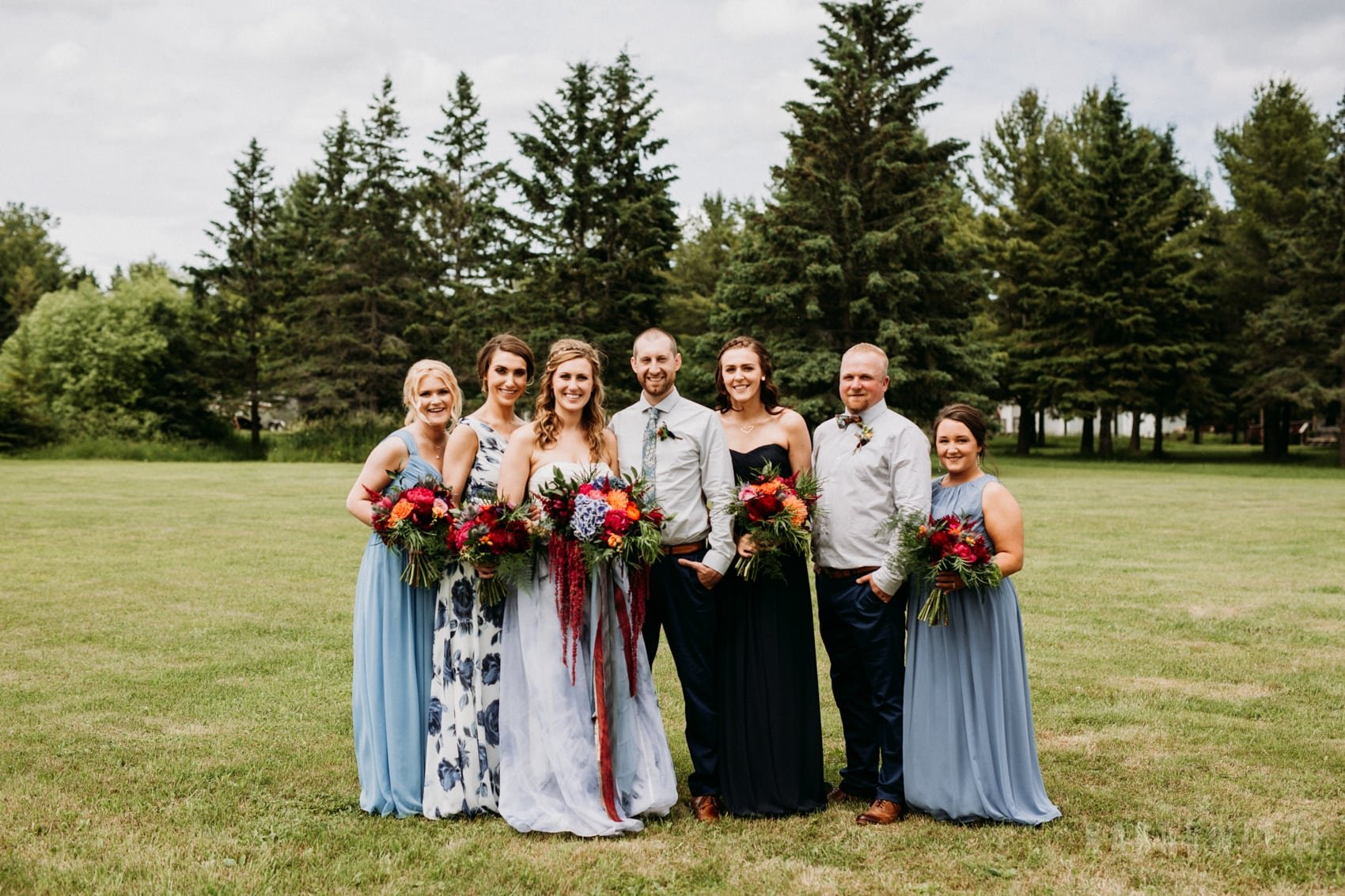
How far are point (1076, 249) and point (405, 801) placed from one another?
143 feet

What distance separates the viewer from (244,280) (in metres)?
54.0

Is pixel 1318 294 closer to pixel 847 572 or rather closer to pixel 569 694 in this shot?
pixel 847 572

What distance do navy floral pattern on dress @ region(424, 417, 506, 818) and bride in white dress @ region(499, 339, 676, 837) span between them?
0.10 meters

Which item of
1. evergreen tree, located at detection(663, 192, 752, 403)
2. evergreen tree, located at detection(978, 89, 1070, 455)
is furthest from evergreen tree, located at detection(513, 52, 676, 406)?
evergreen tree, located at detection(978, 89, 1070, 455)

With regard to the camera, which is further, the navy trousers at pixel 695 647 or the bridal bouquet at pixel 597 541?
the navy trousers at pixel 695 647

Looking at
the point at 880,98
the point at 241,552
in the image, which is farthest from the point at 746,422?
the point at 880,98

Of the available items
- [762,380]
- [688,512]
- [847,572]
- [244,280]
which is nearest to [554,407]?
[688,512]

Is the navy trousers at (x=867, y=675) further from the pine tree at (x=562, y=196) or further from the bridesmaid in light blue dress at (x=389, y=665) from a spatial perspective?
the pine tree at (x=562, y=196)

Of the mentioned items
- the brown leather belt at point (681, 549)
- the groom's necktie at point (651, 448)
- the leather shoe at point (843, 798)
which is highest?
the groom's necktie at point (651, 448)

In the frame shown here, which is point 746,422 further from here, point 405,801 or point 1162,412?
point 1162,412

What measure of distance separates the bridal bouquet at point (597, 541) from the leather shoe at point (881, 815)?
1321mm

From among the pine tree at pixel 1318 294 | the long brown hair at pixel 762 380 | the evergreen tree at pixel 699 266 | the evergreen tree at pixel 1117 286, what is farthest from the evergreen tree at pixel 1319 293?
the long brown hair at pixel 762 380

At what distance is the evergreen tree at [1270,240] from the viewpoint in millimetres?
41219

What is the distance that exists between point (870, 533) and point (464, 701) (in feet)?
7.43
